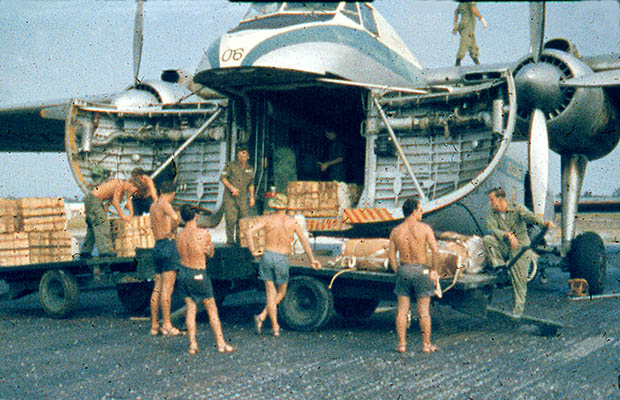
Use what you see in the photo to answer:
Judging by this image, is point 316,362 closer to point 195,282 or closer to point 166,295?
point 195,282

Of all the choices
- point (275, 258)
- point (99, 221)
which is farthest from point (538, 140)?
point (99, 221)

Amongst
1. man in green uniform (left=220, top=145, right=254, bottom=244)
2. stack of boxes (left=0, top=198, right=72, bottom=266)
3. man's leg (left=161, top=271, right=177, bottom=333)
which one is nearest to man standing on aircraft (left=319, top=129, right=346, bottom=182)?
man in green uniform (left=220, top=145, right=254, bottom=244)

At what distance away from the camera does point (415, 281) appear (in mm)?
6949

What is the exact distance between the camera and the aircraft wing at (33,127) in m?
15.8

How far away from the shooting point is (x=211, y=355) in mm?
6742

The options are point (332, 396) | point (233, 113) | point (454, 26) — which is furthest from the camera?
point (454, 26)

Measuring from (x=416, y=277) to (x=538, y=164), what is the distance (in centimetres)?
506

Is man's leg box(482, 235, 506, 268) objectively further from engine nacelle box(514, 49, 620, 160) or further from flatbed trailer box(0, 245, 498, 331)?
engine nacelle box(514, 49, 620, 160)

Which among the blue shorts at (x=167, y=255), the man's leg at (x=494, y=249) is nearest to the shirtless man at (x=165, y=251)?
the blue shorts at (x=167, y=255)

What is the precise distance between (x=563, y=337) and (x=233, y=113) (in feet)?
23.8

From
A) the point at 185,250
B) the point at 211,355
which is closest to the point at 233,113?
the point at 185,250

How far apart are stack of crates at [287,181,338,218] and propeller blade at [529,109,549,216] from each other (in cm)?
350

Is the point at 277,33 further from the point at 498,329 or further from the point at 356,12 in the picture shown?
the point at 498,329

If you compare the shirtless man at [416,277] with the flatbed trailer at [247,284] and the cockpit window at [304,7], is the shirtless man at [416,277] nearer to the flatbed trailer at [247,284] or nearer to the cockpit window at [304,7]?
the flatbed trailer at [247,284]
